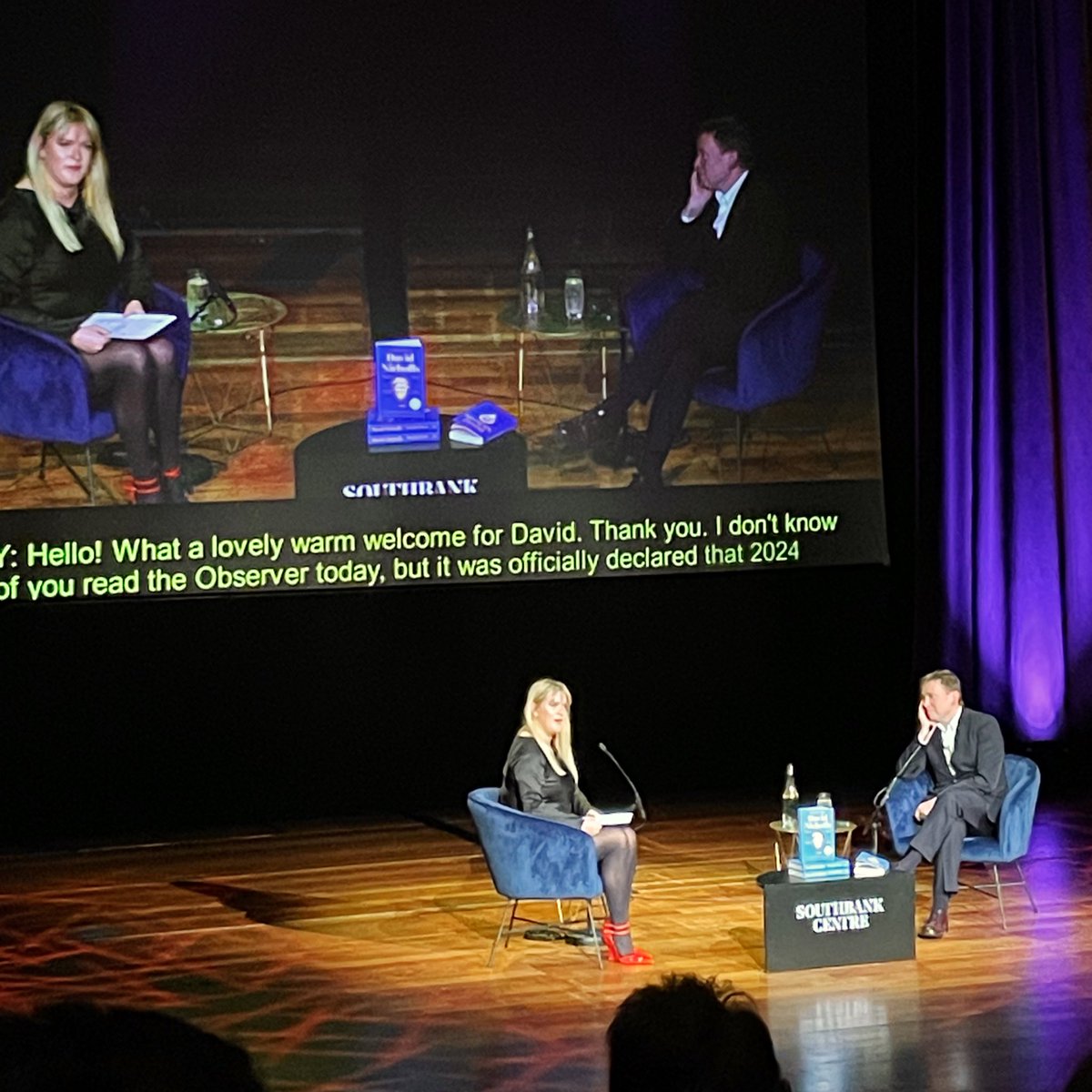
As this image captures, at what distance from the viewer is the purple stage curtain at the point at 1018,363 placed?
9688 mm

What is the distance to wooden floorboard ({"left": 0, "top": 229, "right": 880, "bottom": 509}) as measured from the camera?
884 cm

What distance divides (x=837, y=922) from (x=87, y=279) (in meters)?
4.48

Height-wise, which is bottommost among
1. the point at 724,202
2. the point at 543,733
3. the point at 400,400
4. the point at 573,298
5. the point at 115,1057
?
the point at 543,733

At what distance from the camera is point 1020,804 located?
7023mm

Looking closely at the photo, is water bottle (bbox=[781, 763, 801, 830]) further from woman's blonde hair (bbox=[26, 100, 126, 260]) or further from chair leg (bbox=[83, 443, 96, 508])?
woman's blonde hair (bbox=[26, 100, 126, 260])

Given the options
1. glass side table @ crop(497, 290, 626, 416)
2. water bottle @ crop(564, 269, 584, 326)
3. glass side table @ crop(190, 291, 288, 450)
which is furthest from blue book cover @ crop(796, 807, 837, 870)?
glass side table @ crop(190, 291, 288, 450)

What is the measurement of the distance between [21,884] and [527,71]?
442cm

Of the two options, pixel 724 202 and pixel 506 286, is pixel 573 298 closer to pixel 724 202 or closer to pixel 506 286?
pixel 506 286

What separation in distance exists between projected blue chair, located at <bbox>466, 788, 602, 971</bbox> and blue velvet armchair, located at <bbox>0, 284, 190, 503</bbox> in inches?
120

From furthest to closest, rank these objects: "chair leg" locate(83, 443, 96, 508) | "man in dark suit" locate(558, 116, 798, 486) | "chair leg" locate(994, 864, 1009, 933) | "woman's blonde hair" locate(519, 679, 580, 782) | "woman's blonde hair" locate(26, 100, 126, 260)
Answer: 1. "man in dark suit" locate(558, 116, 798, 486)
2. "chair leg" locate(83, 443, 96, 508)
3. "woman's blonde hair" locate(26, 100, 126, 260)
4. "chair leg" locate(994, 864, 1009, 933)
5. "woman's blonde hair" locate(519, 679, 580, 782)

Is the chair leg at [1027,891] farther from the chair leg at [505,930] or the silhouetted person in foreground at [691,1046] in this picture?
the silhouetted person in foreground at [691,1046]

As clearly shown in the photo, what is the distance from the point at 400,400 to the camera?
29.8ft

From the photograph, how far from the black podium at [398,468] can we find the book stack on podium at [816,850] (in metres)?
3.03

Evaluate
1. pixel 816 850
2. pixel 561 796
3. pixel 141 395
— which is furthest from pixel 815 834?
pixel 141 395
